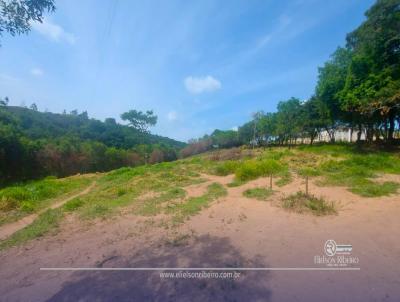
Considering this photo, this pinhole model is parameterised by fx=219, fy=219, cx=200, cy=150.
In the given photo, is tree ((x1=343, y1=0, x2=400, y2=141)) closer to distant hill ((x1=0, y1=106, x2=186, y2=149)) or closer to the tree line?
the tree line

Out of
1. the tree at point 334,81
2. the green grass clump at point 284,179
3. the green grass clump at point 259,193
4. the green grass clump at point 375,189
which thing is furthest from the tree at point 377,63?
the green grass clump at point 259,193

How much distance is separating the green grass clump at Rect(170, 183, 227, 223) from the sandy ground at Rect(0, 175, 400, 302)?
0.37 m

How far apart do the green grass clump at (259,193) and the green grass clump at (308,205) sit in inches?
35.5

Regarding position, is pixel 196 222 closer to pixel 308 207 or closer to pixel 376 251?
pixel 308 207

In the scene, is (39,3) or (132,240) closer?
(39,3)

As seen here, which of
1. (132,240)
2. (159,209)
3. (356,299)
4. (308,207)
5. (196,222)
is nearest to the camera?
(356,299)

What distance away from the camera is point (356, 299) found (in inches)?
105

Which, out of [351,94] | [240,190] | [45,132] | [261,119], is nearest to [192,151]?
[261,119]

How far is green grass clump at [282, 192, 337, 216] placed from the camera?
18.5 ft

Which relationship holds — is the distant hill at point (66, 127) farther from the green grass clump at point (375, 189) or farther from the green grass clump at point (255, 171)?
the green grass clump at point (375, 189)

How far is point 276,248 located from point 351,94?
1450cm

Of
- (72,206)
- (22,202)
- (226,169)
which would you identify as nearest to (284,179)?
(226,169)

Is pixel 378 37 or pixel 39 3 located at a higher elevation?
pixel 378 37

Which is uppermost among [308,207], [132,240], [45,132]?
[45,132]
